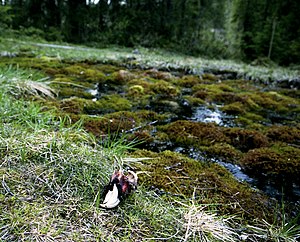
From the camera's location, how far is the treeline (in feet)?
48.4

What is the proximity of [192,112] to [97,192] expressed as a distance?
226 centimetres

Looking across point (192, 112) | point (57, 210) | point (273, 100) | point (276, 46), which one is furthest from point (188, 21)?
point (57, 210)

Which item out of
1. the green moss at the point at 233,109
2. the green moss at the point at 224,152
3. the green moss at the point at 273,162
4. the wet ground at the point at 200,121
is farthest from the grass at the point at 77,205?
the green moss at the point at 233,109

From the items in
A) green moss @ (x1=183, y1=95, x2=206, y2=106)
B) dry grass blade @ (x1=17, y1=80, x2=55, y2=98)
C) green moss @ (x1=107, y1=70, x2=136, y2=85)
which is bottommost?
green moss @ (x1=183, y1=95, x2=206, y2=106)

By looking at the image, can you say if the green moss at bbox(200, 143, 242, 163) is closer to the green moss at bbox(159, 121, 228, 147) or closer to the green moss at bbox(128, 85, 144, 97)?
the green moss at bbox(159, 121, 228, 147)

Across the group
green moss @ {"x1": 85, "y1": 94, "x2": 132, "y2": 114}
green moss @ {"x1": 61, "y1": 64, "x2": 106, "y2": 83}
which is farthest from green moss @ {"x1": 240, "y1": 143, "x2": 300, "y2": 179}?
green moss @ {"x1": 61, "y1": 64, "x2": 106, "y2": 83}

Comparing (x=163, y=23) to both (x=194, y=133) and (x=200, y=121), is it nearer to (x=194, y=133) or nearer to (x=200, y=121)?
(x=200, y=121)

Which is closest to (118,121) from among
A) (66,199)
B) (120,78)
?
(66,199)

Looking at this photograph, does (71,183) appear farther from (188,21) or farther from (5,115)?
(188,21)

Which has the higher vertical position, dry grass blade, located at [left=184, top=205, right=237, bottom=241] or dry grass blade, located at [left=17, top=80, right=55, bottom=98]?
dry grass blade, located at [left=17, top=80, right=55, bottom=98]

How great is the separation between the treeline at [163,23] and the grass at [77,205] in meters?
14.2

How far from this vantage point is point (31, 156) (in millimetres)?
1679

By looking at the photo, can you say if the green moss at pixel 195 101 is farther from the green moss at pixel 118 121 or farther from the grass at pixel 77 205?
→ the grass at pixel 77 205

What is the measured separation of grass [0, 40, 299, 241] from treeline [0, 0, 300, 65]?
46.4 feet
